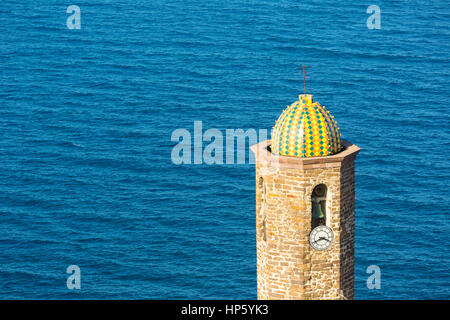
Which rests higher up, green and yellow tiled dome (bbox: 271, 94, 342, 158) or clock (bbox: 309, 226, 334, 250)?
green and yellow tiled dome (bbox: 271, 94, 342, 158)

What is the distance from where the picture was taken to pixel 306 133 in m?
44.6

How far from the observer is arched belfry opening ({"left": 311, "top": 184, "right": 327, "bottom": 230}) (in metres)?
45.1

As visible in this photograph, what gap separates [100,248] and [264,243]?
113050 mm

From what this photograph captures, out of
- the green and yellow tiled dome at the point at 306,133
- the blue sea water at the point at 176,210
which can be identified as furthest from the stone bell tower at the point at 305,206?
the blue sea water at the point at 176,210

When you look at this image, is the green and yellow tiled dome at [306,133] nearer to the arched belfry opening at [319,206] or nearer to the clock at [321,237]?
the arched belfry opening at [319,206]

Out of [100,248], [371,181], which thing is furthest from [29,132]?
[371,181]

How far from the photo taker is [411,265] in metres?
146

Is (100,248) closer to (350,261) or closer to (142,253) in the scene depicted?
(142,253)

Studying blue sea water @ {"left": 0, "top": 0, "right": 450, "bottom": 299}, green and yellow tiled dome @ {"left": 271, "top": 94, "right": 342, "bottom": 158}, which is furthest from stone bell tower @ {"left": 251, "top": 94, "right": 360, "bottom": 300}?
blue sea water @ {"left": 0, "top": 0, "right": 450, "bottom": 299}

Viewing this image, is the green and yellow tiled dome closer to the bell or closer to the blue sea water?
the bell

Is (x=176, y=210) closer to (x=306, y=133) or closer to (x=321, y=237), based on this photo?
(x=321, y=237)

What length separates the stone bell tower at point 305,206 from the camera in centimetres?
4450

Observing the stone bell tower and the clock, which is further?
the clock

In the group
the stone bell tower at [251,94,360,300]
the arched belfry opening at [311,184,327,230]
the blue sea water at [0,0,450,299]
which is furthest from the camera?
the blue sea water at [0,0,450,299]
